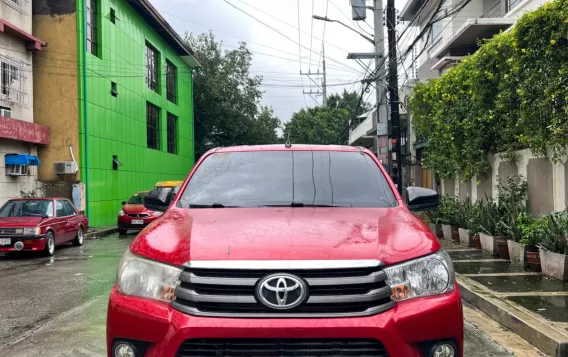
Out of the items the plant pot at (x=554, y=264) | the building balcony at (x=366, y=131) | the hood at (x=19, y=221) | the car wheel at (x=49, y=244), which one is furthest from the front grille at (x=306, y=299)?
the building balcony at (x=366, y=131)

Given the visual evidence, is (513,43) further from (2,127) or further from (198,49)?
(198,49)

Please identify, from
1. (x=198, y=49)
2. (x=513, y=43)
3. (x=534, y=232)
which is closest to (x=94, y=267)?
(x=534, y=232)

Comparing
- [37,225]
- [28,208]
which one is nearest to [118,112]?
[28,208]

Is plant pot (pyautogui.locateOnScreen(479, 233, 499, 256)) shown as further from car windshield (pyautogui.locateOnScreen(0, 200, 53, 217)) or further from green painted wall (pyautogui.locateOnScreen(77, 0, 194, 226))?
green painted wall (pyautogui.locateOnScreen(77, 0, 194, 226))

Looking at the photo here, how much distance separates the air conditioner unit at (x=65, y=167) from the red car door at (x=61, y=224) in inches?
226

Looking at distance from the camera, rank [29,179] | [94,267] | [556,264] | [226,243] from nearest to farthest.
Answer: [226,243]
[556,264]
[94,267]
[29,179]

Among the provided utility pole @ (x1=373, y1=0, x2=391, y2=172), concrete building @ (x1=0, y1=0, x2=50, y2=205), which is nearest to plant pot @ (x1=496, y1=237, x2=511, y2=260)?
utility pole @ (x1=373, y1=0, x2=391, y2=172)

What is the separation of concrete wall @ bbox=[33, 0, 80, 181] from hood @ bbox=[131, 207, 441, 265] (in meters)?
18.1

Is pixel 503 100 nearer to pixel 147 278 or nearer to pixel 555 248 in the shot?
pixel 555 248

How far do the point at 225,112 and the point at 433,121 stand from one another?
2854 cm

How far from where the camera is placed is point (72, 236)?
1434 centimetres

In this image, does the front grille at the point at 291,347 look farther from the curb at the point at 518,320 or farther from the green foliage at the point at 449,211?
the green foliage at the point at 449,211

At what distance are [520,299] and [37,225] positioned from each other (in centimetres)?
1034

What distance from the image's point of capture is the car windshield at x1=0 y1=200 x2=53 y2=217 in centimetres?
1297
